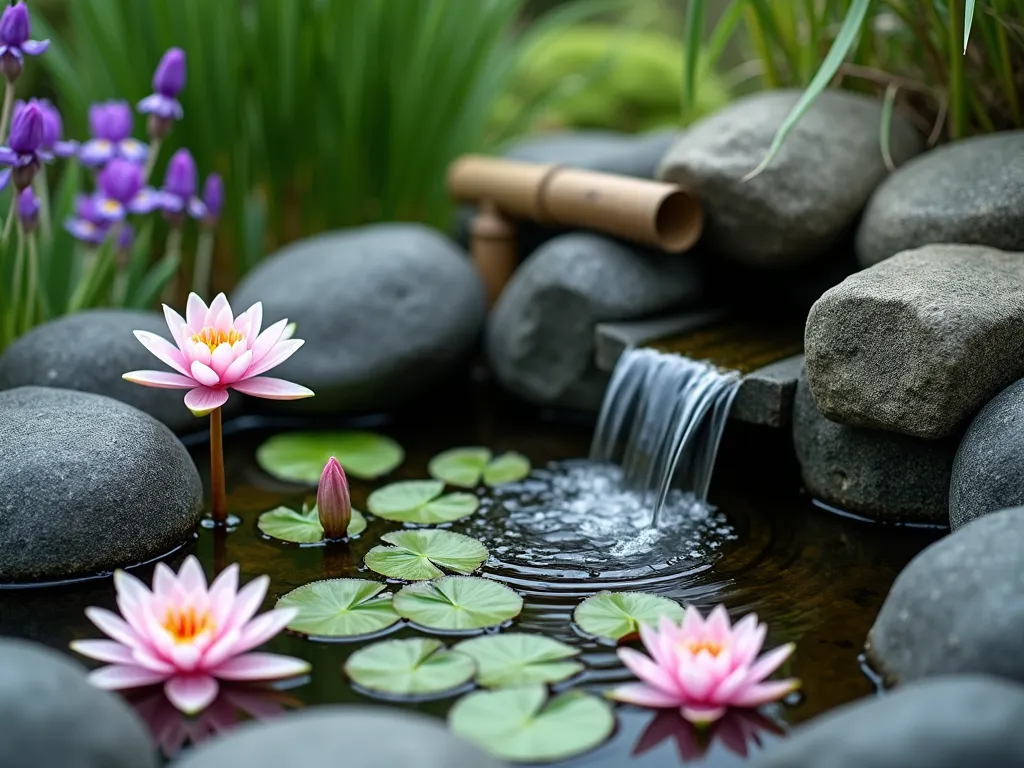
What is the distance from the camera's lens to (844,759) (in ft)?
5.20

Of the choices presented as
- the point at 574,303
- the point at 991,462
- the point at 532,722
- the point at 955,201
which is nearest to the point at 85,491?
the point at 532,722

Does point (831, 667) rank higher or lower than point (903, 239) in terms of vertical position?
lower

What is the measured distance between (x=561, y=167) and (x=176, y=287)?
1.53 meters

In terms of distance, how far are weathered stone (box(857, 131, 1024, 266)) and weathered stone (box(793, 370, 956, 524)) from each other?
0.52 metres

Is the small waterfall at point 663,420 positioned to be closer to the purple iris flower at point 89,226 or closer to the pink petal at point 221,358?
the pink petal at point 221,358

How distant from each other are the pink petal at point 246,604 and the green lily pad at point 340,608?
249 mm

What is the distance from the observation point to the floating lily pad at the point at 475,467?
321 cm

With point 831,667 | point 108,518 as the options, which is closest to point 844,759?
point 831,667

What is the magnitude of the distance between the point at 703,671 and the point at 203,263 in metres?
2.75

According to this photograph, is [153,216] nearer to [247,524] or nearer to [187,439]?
[187,439]

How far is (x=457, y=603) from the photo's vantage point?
2.38 meters

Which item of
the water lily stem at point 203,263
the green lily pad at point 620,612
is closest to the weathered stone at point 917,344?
the green lily pad at point 620,612

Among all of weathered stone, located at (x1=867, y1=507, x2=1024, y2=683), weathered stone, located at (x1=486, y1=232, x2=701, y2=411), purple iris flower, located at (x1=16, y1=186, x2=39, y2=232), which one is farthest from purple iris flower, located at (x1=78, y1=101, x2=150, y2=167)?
weathered stone, located at (x1=867, y1=507, x2=1024, y2=683)

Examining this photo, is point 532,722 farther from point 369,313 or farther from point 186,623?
point 369,313
